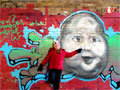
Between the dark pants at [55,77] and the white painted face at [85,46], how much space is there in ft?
0.86

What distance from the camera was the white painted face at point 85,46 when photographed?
5.91m

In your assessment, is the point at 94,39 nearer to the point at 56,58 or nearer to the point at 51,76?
the point at 56,58

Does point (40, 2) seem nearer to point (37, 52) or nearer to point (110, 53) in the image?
point (37, 52)

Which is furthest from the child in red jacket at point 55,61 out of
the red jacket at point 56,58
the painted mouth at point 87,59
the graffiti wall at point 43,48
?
the painted mouth at point 87,59

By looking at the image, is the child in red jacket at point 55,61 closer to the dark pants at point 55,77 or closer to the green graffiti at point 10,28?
the dark pants at point 55,77

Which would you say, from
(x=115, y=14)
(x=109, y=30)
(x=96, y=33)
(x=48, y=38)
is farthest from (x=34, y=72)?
(x=115, y=14)

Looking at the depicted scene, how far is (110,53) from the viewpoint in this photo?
596 centimetres

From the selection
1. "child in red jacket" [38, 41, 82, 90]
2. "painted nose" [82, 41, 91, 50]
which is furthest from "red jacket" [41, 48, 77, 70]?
"painted nose" [82, 41, 91, 50]

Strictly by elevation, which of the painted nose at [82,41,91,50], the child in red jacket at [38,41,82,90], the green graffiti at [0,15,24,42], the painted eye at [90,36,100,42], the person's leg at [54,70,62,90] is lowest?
the person's leg at [54,70,62,90]

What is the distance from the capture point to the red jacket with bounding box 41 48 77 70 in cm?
581

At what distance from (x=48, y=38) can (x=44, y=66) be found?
818mm

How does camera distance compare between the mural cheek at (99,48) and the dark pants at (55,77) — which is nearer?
the dark pants at (55,77)

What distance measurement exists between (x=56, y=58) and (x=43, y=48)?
48 centimetres

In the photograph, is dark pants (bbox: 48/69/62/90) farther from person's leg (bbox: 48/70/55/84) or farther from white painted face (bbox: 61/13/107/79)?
white painted face (bbox: 61/13/107/79)
